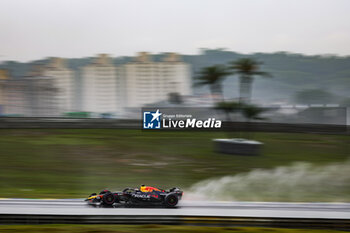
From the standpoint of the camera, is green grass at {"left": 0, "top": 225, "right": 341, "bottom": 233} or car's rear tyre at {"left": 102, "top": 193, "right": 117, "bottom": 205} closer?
green grass at {"left": 0, "top": 225, "right": 341, "bottom": 233}

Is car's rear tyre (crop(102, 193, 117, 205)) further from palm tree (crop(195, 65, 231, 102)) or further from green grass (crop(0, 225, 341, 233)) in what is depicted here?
palm tree (crop(195, 65, 231, 102))

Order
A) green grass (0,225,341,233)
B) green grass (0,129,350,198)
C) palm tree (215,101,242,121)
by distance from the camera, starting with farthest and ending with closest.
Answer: palm tree (215,101,242,121) → green grass (0,129,350,198) → green grass (0,225,341,233)

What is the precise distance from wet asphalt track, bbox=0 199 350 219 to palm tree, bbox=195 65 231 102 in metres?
3.77

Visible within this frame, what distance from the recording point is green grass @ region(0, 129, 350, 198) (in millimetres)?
6969

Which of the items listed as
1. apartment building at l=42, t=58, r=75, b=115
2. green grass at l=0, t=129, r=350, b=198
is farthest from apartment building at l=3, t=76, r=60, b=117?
green grass at l=0, t=129, r=350, b=198

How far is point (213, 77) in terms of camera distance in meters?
8.58

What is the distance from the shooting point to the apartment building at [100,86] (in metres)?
8.98

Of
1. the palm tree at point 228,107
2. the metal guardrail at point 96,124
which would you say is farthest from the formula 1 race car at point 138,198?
the palm tree at point 228,107

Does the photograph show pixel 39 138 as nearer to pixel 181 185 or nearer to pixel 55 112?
pixel 55 112

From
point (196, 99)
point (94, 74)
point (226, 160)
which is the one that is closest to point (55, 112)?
point (94, 74)

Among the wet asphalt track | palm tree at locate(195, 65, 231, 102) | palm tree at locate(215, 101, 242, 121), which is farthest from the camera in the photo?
palm tree at locate(195, 65, 231, 102)

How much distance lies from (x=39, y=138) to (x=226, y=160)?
15.5 ft

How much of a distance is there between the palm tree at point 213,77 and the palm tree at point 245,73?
328 mm

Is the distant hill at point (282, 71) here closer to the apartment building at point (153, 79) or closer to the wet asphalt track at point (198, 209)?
the apartment building at point (153, 79)
